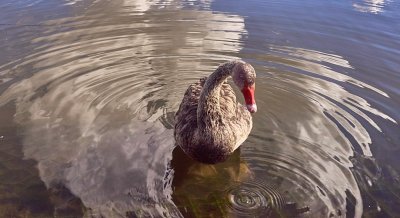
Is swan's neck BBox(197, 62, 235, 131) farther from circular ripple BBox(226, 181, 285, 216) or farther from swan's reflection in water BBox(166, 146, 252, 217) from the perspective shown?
circular ripple BBox(226, 181, 285, 216)

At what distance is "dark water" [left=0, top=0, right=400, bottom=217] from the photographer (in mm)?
4270

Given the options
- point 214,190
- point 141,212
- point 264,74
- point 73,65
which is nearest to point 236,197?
point 214,190

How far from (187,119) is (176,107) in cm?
100

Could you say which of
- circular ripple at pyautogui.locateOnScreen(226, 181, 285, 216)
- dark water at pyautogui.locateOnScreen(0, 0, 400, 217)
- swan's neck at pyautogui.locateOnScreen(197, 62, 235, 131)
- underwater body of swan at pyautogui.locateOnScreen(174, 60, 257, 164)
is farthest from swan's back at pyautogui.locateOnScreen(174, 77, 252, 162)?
circular ripple at pyautogui.locateOnScreen(226, 181, 285, 216)

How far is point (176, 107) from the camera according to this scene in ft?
18.9

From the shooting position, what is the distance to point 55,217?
402cm

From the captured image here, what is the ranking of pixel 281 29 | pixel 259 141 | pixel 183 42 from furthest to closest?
pixel 281 29
pixel 183 42
pixel 259 141

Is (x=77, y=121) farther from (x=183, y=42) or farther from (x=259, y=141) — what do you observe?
(x=183, y=42)

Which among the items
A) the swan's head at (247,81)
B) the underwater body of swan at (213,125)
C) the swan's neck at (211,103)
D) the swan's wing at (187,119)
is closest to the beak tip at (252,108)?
the swan's head at (247,81)

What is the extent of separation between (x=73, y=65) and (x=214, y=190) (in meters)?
3.39

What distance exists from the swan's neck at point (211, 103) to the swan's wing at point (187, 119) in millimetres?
139

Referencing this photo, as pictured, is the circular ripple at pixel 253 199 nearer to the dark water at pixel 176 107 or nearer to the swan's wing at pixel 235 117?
the dark water at pixel 176 107

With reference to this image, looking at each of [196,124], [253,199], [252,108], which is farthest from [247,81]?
[253,199]

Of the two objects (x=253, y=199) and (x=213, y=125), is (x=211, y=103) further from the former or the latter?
(x=253, y=199)
